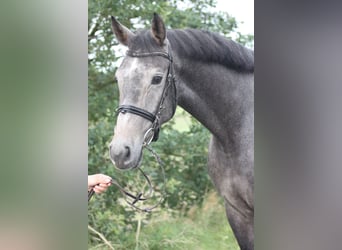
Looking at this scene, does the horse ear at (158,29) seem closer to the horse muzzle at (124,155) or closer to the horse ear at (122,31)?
the horse ear at (122,31)

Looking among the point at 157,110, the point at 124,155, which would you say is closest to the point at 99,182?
the point at 124,155

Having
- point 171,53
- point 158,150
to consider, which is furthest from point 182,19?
point 158,150

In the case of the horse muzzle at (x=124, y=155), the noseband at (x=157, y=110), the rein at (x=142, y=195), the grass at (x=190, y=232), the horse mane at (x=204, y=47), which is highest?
the horse mane at (x=204, y=47)

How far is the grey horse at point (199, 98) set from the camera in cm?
324

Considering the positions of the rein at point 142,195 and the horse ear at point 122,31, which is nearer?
the horse ear at point 122,31

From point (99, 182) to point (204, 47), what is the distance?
105 centimetres

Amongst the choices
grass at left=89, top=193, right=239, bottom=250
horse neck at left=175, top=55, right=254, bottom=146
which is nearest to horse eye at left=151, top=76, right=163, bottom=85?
horse neck at left=175, top=55, right=254, bottom=146

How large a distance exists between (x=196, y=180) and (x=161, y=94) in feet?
2.05

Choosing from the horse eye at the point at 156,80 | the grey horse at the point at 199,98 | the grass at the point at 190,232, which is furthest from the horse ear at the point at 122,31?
the grass at the point at 190,232

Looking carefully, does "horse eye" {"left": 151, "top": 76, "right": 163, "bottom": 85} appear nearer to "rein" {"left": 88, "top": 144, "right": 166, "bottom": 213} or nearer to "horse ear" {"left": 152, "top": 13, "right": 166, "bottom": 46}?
"horse ear" {"left": 152, "top": 13, "right": 166, "bottom": 46}

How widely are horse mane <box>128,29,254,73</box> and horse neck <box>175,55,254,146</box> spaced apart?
0.14 feet
